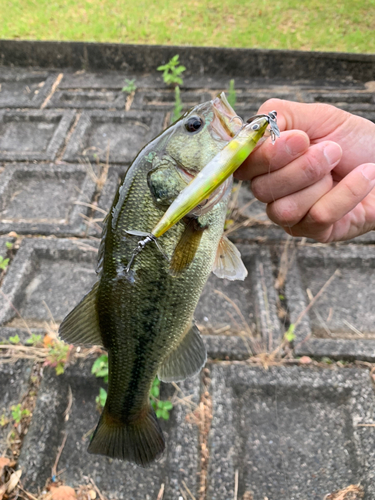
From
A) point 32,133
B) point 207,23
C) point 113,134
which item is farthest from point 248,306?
point 207,23

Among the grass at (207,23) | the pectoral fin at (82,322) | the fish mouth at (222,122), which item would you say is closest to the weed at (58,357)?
→ the pectoral fin at (82,322)

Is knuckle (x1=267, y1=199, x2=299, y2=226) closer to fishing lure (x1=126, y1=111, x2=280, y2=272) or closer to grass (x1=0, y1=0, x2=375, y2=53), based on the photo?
fishing lure (x1=126, y1=111, x2=280, y2=272)

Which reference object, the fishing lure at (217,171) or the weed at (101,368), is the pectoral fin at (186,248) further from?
the weed at (101,368)

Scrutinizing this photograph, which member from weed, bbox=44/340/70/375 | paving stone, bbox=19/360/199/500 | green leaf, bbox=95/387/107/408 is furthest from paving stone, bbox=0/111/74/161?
green leaf, bbox=95/387/107/408

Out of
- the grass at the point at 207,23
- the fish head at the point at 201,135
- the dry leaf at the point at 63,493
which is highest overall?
the grass at the point at 207,23

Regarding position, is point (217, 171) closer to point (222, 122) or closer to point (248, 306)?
point (222, 122)

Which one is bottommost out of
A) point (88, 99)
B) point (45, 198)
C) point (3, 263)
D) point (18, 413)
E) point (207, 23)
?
point (18, 413)
